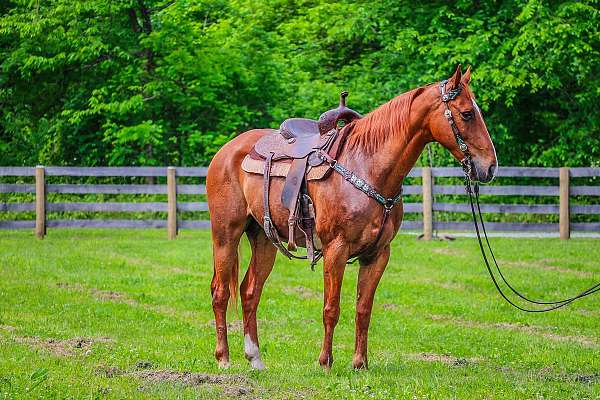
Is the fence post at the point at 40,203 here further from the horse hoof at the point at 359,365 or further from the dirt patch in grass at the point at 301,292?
the horse hoof at the point at 359,365

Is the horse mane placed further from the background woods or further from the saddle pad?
the background woods

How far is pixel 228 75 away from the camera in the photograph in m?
23.0

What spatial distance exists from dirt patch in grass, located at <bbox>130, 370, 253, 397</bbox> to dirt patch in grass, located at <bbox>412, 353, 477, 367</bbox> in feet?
6.40

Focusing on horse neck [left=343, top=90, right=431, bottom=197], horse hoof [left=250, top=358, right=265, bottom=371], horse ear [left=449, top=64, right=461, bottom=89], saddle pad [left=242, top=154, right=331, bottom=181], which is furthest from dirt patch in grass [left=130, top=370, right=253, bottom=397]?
horse ear [left=449, top=64, right=461, bottom=89]

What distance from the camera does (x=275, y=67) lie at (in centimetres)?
2384

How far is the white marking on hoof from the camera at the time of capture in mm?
7867

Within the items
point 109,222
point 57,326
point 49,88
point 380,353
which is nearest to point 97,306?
point 57,326

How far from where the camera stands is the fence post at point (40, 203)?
19031 millimetres

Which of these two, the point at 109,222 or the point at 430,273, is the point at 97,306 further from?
the point at 109,222

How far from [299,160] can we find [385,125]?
0.80m

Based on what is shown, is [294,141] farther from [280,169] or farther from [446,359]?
[446,359]

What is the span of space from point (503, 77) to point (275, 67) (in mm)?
5547

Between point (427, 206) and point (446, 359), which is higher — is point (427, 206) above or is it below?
above

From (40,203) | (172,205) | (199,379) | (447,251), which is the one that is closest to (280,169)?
(199,379)
